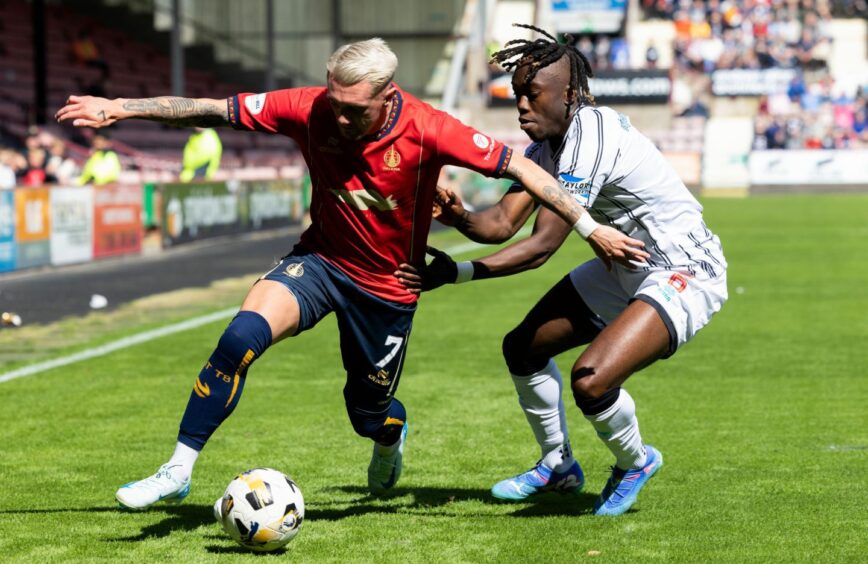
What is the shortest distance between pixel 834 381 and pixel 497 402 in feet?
8.78

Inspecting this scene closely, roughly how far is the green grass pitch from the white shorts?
889 millimetres

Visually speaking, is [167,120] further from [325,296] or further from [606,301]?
[606,301]

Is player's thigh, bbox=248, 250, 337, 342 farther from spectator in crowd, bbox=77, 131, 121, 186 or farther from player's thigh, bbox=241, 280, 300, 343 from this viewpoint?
spectator in crowd, bbox=77, 131, 121, 186

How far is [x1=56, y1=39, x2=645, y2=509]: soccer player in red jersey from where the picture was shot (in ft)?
18.4

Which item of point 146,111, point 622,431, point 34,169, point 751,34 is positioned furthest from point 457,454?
point 751,34

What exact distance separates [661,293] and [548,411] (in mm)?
969

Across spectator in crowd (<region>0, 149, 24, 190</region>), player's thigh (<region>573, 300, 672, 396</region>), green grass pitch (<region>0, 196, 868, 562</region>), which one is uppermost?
player's thigh (<region>573, 300, 672, 396</region>)

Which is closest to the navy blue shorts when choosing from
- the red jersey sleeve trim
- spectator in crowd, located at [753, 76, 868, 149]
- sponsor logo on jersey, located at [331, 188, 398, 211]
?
sponsor logo on jersey, located at [331, 188, 398, 211]

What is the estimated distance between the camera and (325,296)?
5984 mm

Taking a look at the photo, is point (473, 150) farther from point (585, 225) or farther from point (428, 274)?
point (428, 274)

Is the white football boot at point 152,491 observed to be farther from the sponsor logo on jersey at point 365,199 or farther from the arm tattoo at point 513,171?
the arm tattoo at point 513,171

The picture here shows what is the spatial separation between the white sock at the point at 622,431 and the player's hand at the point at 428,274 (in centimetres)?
89

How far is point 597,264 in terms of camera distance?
6531 millimetres

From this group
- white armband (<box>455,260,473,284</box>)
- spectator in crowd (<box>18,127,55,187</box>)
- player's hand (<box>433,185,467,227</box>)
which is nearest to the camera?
player's hand (<box>433,185,467,227</box>)
